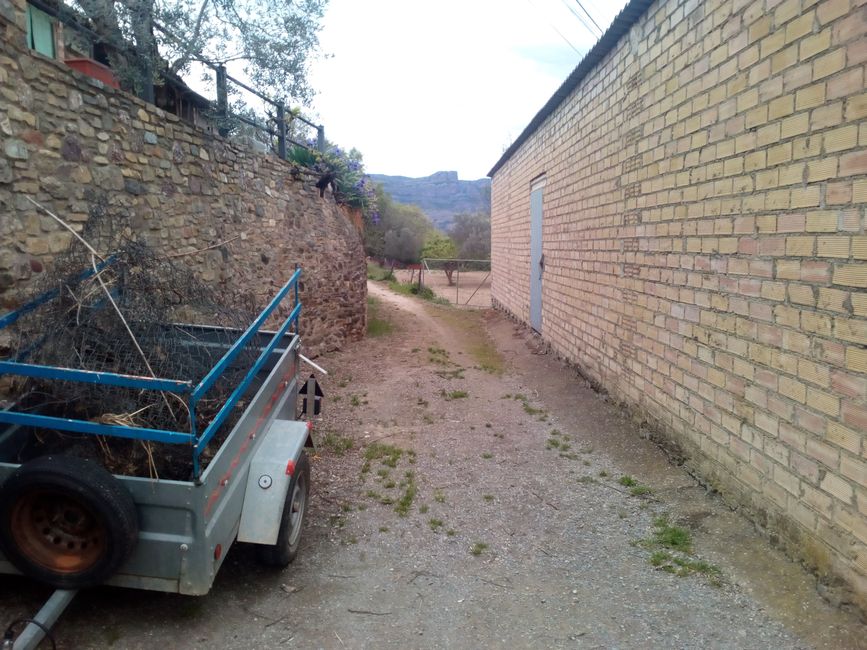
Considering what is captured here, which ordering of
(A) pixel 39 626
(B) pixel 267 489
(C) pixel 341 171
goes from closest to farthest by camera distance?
(A) pixel 39 626, (B) pixel 267 489, (C) pixel 341 171

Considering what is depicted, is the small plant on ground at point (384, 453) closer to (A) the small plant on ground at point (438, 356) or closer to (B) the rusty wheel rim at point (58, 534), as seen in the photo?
(B) the rusty wheel rim at point (58, 534)

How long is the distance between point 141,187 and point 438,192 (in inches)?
3854

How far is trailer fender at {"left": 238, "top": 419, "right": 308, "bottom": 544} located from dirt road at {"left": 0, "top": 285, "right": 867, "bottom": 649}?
39cm

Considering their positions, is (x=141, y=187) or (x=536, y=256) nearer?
(x=141, y=187)

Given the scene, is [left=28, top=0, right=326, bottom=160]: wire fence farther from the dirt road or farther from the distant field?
the distant field

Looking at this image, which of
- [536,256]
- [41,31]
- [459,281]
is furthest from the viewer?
[459,281]

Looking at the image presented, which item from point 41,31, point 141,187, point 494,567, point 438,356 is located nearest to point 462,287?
point 438,356

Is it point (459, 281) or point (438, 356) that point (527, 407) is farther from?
point (459, 281)

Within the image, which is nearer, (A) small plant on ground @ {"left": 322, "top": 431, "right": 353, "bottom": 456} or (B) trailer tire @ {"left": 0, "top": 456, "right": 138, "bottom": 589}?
(B) trailer tire @ {"left": 0, "top": 456, "right": 138, "bottom": 589}

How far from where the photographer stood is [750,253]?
4152 millimetres

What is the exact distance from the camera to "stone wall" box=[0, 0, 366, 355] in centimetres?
396

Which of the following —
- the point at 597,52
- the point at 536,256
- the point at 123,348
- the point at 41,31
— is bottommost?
the point at 123,348

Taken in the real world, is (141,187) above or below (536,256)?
above

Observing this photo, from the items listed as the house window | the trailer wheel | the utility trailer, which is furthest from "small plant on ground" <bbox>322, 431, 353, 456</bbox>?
A: the house window
